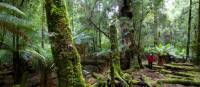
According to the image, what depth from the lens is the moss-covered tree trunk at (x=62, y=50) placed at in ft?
13.3

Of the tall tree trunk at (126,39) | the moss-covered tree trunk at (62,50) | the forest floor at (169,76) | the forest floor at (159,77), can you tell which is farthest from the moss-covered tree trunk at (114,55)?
the tall tree trunk at (126,39)

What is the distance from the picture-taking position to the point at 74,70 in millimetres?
4125

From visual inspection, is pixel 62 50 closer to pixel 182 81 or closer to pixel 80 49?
pixel 182 81

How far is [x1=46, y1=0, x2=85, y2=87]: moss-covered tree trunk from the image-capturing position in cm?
406

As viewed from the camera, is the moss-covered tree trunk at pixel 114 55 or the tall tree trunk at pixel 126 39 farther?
the tall tree trunk at pixel 126 39

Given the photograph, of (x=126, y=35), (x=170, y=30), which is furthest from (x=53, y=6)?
(x=170, y=30)

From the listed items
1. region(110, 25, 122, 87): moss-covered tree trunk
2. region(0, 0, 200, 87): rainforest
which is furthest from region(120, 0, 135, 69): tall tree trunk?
region(110, 25, 122, 87): moss-covered tree trunk

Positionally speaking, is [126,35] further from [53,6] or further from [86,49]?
[53,6]

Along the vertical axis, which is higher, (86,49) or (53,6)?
(53,6)

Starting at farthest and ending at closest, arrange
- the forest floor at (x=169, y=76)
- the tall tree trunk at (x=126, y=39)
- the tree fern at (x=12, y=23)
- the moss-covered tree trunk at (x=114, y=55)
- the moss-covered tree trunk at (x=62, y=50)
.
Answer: the tall tree trunk at (x=126, y=39)
the forest floor at (x=169, y=76)
the moss-covered tree trunk at (x=114, y=55)
the tree fern at (x=12, y=23)
the moss-covered tree trunk at (x=62, y=50)

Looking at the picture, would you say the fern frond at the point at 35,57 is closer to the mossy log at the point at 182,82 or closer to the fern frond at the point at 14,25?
the fern frond at the point at 14,25

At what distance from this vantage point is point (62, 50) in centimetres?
406

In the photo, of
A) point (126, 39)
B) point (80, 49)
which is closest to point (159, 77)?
point (126, 39)

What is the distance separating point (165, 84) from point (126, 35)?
9.72ft
